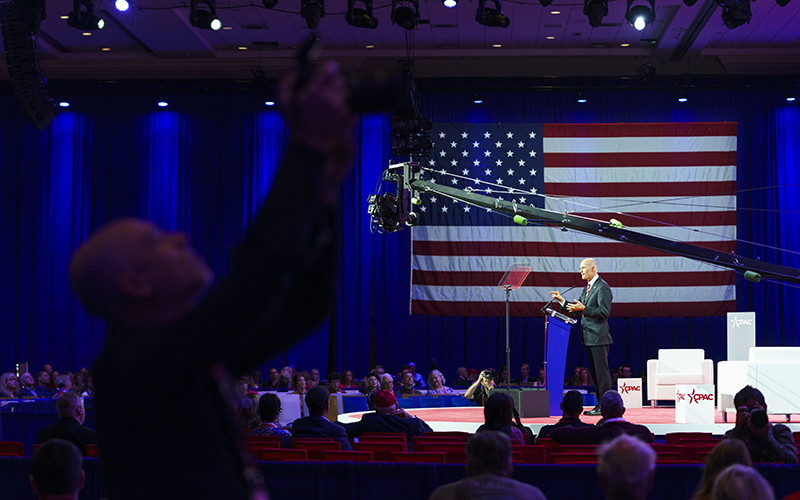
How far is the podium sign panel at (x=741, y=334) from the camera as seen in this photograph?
39.4 ft

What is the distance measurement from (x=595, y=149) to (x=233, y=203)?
762 cm

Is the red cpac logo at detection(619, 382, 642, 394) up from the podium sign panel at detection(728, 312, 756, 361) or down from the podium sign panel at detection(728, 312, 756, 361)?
down

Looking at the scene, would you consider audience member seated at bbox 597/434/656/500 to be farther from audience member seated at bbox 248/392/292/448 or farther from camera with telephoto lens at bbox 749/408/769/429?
audience member seated at bbox 248/392/292/448

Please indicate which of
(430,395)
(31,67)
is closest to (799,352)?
(430,395)

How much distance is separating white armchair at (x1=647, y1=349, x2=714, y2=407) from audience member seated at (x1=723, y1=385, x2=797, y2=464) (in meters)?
6.34

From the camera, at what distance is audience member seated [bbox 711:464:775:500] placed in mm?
2252

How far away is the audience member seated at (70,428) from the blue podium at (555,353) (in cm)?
523

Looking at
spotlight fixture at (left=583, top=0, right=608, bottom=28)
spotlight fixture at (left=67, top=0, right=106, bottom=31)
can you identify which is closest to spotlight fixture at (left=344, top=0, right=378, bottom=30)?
spotlight fixture at (left=583, top=0, right=608, bottom=28)

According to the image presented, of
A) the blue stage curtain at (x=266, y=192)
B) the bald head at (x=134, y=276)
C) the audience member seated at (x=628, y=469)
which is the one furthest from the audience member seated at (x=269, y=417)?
the blue stage curtain at (x=266, y=192)

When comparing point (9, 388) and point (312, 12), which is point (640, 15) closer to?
point (312, 12)

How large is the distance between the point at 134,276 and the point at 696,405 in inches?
330

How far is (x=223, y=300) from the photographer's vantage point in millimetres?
905

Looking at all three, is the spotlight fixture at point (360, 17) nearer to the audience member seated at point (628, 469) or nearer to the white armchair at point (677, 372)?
the white armchair at point (677, 372)

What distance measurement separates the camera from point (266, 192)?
16188mm
